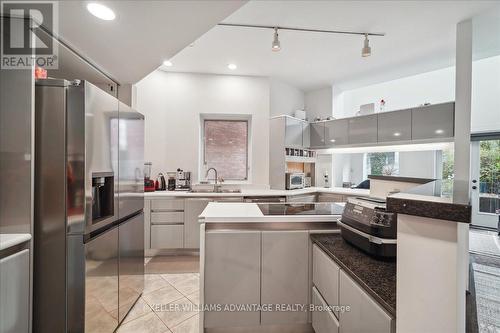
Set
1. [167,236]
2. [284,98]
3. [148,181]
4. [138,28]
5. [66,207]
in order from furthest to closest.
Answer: [284,98], [148,181], [167,236], [138,28], [66,207]

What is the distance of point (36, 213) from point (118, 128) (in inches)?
30.1

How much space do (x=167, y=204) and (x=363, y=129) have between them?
353 cm

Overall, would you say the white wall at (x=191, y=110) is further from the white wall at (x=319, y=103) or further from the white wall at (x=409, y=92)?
the white wall at (x=409, y=92)

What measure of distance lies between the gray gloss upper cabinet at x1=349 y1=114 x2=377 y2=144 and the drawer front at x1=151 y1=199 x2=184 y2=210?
316 centimetres

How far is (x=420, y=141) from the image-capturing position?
10.6 feet

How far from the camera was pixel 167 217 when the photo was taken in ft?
10.0

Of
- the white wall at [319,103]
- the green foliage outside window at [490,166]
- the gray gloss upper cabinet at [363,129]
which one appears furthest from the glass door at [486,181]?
the white wall at [319,103]

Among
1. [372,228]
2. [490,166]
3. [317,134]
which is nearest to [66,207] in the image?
[372,228]

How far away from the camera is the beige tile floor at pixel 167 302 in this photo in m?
1.76

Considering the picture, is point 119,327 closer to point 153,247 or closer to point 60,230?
point 60,230

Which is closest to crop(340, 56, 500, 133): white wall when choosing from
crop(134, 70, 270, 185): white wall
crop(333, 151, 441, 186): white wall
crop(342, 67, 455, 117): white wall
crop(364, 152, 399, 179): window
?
crop(342, 67, 455, 117): white wall

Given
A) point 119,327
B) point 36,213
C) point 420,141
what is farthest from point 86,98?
point 420,141

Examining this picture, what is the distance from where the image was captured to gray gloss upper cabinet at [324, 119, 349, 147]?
3930 mm

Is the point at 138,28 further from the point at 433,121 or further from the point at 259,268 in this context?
the point at 433,121
